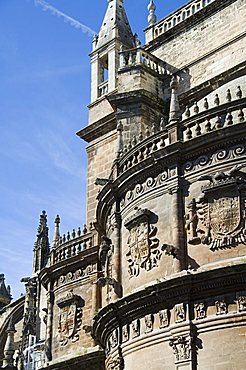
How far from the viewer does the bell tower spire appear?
26922 mm

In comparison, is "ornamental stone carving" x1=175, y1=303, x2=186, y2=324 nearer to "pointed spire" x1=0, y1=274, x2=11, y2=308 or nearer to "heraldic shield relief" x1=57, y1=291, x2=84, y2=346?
"heraldic shield relief" x1=57, y1=291, x2=84, y2=346

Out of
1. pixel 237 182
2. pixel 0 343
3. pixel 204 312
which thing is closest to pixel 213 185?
pixel 237 182

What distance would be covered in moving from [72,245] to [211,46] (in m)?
7.87

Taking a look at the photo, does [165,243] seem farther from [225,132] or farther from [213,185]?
[225,132]

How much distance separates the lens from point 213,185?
17.5 meters

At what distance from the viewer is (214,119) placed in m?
18.2

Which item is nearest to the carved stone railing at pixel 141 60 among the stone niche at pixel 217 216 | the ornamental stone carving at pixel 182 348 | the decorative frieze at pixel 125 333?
the stone niche at pixel 217 216

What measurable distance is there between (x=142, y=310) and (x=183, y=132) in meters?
4.49

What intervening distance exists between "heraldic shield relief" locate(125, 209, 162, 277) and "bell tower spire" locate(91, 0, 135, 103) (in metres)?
8.75

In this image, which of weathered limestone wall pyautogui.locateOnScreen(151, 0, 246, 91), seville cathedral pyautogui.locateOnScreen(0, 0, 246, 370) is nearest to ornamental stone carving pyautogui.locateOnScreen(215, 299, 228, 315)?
seville cathedral pyautogui.locateOnScreen(0, 0, 246, 370)

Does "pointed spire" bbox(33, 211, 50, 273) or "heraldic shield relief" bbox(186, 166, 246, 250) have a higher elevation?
"pointed spire" bbox(33, 211, 50, 273)

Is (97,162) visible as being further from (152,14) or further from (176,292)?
(176,292)

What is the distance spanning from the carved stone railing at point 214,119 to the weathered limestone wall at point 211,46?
5392mm

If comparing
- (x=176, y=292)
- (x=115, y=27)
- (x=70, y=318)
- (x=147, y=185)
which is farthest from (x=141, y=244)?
(x=115, y=27)
